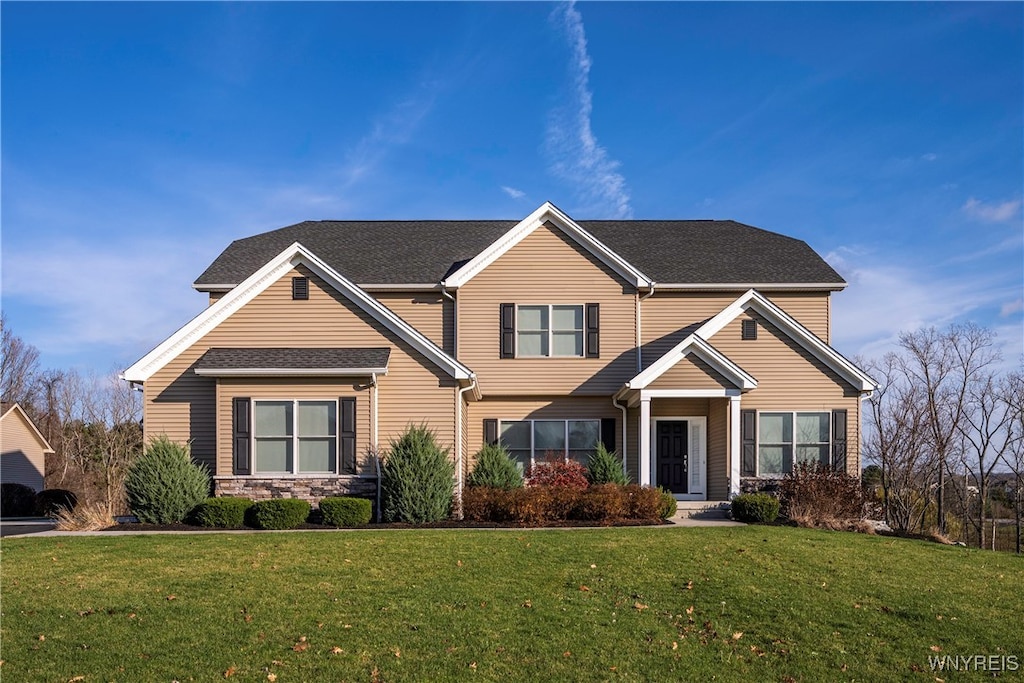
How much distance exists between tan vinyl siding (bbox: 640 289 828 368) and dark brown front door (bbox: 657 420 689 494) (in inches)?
85.2

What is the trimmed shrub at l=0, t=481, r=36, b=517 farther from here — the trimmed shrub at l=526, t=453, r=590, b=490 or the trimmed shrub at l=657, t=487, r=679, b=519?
the trimmed shrub at l=657, t=487, r=679, b=519

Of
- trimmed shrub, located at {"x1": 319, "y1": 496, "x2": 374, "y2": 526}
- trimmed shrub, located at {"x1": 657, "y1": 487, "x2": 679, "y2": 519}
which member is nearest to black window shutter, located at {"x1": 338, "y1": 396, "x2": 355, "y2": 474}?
trimmed shrub, located at {"x1": 319, "y1": 496, "x2": 374, "y2": 526}

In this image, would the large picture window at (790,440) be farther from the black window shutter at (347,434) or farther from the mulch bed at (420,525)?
the black window shutter at (347,434)

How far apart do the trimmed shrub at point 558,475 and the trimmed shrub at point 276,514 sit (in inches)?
217

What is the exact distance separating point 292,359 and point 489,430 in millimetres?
6492

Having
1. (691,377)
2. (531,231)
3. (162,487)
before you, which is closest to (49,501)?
(162,487)

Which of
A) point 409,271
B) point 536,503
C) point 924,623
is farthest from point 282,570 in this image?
point 409,271

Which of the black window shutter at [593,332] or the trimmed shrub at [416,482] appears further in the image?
the black window shutter at [593,332]

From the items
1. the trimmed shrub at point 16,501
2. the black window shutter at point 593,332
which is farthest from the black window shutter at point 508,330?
the trimmed shrub at point 16,501

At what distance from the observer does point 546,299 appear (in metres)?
23.2

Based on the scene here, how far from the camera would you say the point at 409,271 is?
24094mm

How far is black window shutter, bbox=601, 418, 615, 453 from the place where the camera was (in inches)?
916

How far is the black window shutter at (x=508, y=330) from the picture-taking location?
2316cm

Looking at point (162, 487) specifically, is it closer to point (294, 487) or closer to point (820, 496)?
point (294, 487)
